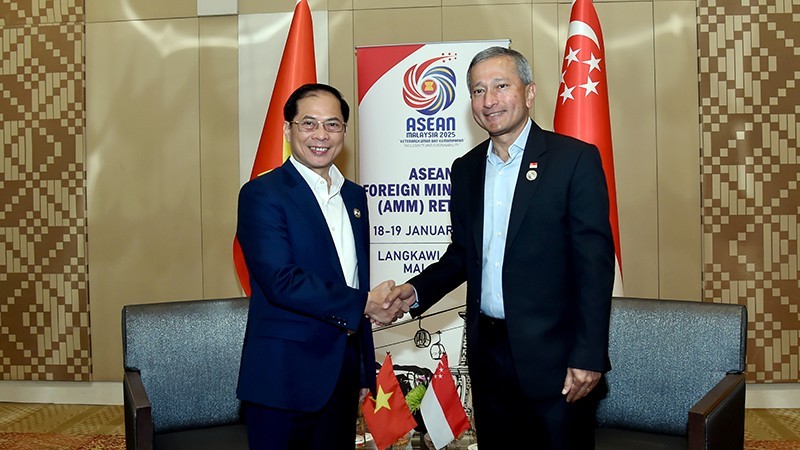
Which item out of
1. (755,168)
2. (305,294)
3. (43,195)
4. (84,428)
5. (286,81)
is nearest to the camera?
Answer: (305,294)

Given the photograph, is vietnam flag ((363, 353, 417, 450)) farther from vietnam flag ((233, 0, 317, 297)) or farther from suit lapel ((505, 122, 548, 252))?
vietnam flag ((233, 0, 317, 297))

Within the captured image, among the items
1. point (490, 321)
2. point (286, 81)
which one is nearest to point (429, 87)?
point (286, 81)

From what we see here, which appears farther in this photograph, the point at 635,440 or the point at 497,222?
the point at 635,440

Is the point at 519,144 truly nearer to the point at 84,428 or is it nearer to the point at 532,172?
the point at 532,172

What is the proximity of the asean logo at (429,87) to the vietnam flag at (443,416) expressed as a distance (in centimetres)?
177

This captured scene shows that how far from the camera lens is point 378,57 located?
4359mm

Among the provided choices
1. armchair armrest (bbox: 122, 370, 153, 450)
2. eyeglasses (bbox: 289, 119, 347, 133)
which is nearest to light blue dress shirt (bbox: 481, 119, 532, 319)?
eyeglasses (bbox: 289, 119, 347, 133)

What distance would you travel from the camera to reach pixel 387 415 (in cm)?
304

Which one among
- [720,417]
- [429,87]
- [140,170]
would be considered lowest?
[720,417]

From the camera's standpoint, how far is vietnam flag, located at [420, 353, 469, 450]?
9.99 feet

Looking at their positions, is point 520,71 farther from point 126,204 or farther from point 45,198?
point 45,198

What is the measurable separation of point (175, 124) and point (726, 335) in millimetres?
3904

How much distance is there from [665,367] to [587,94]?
1.57m

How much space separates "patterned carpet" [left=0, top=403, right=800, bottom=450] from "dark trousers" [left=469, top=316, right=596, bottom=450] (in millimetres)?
2454
